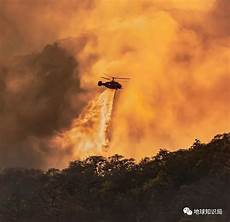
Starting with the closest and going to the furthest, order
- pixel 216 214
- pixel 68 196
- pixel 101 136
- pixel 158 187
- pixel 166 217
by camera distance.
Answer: pixel 216 214, pixel 166 217, pixel 158 187, pixel 68 196, pixel 101 136

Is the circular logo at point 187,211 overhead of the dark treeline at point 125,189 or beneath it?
beneath

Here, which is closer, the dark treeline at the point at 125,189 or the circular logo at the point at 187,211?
the circular logo at the point at 187,211

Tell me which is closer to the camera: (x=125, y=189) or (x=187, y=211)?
(x=187, y=211)

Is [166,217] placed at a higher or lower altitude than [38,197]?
lower

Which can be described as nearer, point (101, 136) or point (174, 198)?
point (174, 198)

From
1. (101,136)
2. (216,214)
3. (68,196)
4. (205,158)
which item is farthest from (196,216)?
(101,136)

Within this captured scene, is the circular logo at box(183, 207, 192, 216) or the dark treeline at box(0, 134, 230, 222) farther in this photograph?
the dark treeline at box(0, 134, 230, 222)

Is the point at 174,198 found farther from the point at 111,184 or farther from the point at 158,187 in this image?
the point at 111,184

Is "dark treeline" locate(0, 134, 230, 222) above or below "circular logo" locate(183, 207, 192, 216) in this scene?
above
